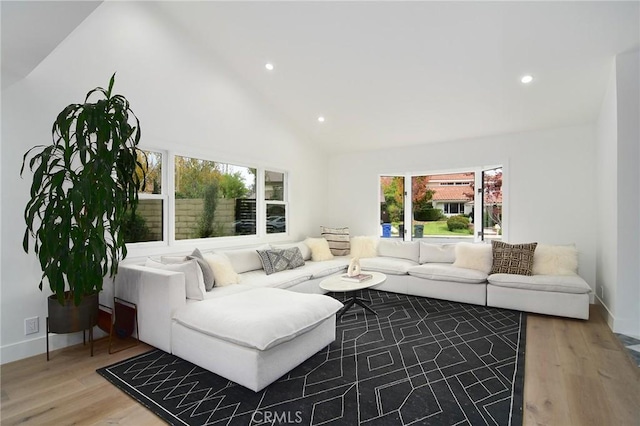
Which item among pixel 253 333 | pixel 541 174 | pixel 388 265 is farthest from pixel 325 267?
pixel 541 174

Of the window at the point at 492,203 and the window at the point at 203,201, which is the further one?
the window at the point at 492,203

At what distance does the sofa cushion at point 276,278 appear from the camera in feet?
12.1

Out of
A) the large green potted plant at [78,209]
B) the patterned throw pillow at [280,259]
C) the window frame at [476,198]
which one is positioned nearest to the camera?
the large green potted plant at [78,209]

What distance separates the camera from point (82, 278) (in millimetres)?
2486

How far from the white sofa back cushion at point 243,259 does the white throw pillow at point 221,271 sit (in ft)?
1.14

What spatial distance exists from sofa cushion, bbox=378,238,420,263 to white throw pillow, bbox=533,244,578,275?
5.23ft

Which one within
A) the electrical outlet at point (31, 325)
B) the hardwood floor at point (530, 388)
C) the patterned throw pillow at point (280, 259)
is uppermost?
the patterned throw pillow at point (280, 259)

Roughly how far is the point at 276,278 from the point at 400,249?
2288mm

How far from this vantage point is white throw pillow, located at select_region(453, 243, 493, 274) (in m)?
4.26

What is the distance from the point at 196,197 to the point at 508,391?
3797 millimetres

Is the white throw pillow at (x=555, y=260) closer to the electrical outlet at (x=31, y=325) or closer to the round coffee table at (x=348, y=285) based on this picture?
the round coffee table at (x=348, y=285)

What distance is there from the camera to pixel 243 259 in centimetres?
→ 418

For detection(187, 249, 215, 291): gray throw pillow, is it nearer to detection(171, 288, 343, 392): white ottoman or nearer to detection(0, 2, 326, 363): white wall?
detection(171, 288, 343, 392): white ottoman

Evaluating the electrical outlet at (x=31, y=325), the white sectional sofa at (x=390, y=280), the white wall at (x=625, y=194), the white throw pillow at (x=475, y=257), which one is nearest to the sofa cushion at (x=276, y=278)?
the white sectional sofa at (x=390, y=280)
